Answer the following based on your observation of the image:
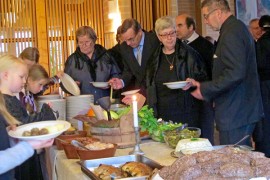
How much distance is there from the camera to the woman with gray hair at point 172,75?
3648 mm

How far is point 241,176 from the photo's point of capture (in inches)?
56.7

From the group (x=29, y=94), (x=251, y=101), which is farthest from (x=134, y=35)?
(x=251, y=101)

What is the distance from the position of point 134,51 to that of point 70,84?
67 centimetres

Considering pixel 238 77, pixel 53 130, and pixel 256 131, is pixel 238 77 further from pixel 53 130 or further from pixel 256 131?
pixel 53 130

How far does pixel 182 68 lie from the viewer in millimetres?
3648

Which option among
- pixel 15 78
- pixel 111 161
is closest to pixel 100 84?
pixel 15 78

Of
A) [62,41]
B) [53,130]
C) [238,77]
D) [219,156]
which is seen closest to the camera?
[219,156]

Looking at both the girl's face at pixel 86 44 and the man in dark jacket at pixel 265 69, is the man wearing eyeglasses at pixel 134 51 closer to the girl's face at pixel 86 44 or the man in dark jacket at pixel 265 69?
the girl's face at pixel 86 44

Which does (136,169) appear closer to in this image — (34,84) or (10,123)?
(10,123)

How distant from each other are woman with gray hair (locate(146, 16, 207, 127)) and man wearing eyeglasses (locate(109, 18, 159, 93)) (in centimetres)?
34

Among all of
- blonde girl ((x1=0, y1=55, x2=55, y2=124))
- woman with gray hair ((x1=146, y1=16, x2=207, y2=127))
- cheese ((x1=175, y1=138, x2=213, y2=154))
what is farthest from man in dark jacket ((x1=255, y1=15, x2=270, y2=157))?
blonde girl ((x1=0, y1=55, x2=55, y2=124))

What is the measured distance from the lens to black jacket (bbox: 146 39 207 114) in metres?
3.65

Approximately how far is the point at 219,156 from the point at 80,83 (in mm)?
2889

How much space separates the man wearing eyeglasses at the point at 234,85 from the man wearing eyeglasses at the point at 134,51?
96 cm
